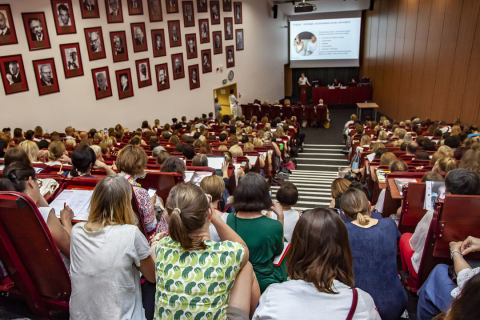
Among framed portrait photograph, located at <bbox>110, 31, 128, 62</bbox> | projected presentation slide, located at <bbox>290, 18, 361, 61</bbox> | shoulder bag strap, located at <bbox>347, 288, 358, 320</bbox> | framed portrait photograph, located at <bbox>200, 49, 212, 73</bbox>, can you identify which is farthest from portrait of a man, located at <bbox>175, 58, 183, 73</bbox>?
shoulder bag strap, located at <bbox>347, 288, 358, 320</bbox>

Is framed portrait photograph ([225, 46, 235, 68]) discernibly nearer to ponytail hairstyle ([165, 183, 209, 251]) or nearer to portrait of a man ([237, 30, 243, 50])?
portrait of a man ([237, 30, 243, 50])

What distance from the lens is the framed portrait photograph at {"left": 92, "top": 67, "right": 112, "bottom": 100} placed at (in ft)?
31.1

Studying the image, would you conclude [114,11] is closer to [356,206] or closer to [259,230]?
[259,230]

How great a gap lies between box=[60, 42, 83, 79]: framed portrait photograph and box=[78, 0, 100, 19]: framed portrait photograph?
878mm

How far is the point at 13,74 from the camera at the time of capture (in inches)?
294

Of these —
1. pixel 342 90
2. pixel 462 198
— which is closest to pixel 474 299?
pixel 462 198

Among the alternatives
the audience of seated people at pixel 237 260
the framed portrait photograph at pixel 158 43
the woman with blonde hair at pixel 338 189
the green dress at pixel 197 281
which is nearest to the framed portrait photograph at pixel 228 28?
the framed portrait photograph at pixel 158 43

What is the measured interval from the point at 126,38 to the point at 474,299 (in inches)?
438

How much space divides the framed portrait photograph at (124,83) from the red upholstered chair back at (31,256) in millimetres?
9115

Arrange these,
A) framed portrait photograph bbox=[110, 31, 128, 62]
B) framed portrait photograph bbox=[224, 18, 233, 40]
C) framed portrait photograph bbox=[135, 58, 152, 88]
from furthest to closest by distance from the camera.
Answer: framed portrait photograph bbox=[224, 18, 233, 40] → framed portrait photograph bbox=[135, 58, 152, 88] → framed portrait photograph bbox=[110, 31, 128, 62]

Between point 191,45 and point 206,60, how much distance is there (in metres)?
1.06

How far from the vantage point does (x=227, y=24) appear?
14.8m

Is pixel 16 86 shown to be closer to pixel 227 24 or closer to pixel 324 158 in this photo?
pixel 324 158

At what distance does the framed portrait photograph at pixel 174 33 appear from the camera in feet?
38.9
